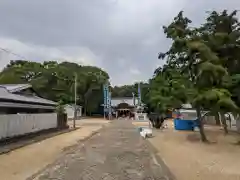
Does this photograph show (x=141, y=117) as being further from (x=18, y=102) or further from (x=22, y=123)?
(x=22, y=123)

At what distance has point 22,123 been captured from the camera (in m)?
22.8

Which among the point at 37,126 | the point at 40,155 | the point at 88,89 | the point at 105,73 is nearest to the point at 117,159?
the point at 40,155

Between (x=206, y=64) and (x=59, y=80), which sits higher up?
(x=59, y=80)

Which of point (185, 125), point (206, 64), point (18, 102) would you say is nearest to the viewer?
point (206, 64)

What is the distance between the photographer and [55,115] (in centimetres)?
3328

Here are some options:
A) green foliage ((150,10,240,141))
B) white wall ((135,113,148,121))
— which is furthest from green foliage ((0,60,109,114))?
green foliage ((150,10,240,141))

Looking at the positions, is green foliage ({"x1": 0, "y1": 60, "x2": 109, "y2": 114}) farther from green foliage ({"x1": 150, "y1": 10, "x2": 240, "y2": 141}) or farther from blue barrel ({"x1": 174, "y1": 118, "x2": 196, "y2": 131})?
green foliage ({"x1": 150, "y1": 10, "x2": 240, "y2": 141})

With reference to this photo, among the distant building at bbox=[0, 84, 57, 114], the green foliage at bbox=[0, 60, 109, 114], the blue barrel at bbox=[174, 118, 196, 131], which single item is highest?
the green foliage at bbox=[0, 60, 109, 114]

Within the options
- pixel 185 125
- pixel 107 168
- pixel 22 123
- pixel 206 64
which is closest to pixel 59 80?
pixel 185 125

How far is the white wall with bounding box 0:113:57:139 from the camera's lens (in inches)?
768

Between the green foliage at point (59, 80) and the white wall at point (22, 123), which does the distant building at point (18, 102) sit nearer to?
the white wall at point (22, 123)

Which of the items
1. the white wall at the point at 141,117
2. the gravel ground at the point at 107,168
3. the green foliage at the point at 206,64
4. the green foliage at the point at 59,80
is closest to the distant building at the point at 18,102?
the gravel ground at the point at 107,168

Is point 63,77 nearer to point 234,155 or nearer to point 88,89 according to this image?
point 88,89

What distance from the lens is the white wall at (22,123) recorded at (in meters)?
19.5
